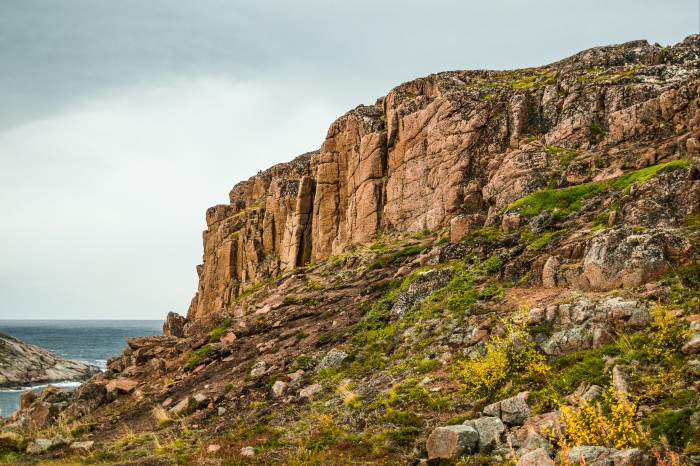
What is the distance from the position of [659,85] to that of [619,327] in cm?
2284

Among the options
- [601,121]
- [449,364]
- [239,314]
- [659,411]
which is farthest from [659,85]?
[239,314]

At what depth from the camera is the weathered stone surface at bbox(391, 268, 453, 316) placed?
75.7 feet

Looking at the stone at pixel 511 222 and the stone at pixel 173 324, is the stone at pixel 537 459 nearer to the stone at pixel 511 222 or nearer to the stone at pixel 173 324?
the stone at pixel 511 222

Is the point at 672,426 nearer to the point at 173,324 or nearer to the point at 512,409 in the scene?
the point at 512,409

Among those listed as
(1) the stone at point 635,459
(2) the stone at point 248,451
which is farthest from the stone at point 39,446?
(1) the stone at point 635,459

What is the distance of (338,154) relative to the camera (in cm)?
4772

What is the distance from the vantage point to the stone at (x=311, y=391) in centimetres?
1898

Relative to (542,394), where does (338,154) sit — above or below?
above

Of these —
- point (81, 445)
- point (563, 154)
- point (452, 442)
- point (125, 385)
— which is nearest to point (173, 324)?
point (125, 385)

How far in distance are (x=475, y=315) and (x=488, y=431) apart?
7.34 m

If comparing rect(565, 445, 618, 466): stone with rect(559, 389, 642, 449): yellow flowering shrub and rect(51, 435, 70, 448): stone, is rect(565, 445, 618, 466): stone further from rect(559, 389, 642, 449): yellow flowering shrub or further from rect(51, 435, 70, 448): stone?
rect(51, 435, 70, 448): stone

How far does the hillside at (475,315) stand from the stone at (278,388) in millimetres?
225

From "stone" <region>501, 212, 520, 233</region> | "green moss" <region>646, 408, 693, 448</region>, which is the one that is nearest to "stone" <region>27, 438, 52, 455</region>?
"green moss" <region>646, 408, 693, 448</region>

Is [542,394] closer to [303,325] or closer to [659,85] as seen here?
[303,325]
